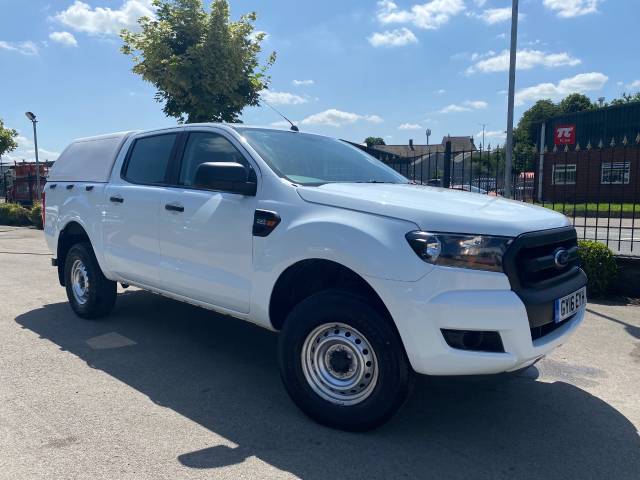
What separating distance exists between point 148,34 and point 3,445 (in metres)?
9.58

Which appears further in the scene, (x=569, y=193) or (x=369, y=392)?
(x=569, y=193)

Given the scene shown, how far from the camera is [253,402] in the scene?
358 centimetres

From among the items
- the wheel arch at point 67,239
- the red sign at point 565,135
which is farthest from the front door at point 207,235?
the red sign at point 565,135

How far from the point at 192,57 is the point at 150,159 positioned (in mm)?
6636

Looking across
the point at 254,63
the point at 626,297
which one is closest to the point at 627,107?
the point at 254,63

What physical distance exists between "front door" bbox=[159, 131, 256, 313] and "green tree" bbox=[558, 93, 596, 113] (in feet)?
268

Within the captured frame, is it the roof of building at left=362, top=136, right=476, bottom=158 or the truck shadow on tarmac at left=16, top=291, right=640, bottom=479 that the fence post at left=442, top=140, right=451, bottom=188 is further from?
the truck shadow on tarmac at left=16, top=291, right=640, bottom=479

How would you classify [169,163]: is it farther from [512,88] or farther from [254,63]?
[254,63]

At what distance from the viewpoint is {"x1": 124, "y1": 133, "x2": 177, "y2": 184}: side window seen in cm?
457

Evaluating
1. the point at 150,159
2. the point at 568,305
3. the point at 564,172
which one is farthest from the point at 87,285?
the point at 564,172

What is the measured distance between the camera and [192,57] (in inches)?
419

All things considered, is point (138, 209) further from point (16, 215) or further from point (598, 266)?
point (16, 215)

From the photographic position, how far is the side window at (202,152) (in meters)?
3.97

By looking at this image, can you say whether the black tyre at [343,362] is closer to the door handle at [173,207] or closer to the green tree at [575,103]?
the door handle at [173,207]
